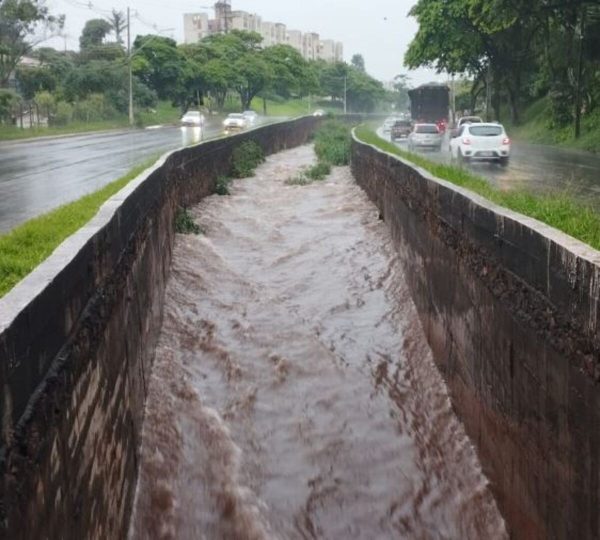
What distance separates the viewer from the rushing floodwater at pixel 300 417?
6.68m

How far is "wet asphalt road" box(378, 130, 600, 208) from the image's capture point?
18181 millimetres

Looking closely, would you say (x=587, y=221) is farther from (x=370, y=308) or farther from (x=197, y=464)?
(x=370, y=308)

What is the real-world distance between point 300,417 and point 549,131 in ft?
128

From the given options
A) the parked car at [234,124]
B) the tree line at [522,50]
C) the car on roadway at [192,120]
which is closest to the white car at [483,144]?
the tree line at [522,50]

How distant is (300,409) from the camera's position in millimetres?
8586

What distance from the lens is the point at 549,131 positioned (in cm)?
4444

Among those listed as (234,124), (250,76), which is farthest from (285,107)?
(234,124)

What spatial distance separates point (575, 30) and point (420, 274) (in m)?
32.1

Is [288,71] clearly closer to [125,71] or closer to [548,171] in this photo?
[125,71]

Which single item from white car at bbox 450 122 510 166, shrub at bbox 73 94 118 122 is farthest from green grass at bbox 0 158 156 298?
shrub at bbox 73 94 118 122

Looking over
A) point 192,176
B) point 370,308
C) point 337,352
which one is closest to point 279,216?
point 192,176

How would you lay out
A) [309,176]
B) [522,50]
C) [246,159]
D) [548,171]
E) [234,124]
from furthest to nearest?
[234,124] < [522,50] < [246,159] < [309,176] < [548,171]

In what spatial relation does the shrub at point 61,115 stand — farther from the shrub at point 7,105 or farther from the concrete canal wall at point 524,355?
the concrete canal wall at point 524,355

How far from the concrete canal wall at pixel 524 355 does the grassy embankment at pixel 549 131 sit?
2798 centimetres
